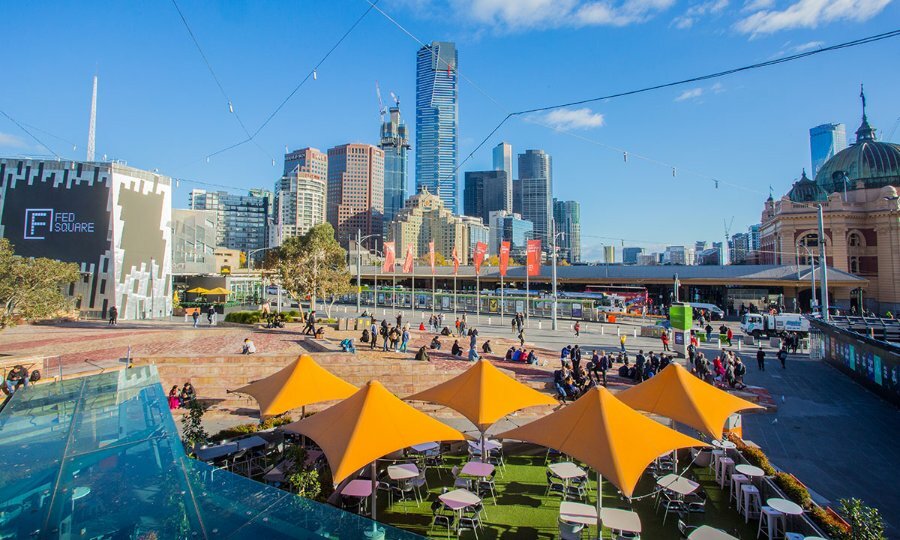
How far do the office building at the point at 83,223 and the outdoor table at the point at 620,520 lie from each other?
131 ft

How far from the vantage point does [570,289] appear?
72688 millimetres

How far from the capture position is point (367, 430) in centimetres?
725

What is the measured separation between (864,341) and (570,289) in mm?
53737

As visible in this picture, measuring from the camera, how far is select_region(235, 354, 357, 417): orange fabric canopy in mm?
10200

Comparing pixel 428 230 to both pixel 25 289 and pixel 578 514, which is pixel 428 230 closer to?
pixel 25 289

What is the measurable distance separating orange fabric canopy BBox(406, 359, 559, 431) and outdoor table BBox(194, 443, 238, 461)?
3976mm

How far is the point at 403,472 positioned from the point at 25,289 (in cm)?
2000

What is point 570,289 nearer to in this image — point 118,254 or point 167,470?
point 118,254

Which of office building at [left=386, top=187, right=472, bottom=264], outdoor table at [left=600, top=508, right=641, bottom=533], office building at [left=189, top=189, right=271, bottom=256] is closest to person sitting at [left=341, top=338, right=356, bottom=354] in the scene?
outdoor table at [left=600, top=508, right=641, bottom=533]

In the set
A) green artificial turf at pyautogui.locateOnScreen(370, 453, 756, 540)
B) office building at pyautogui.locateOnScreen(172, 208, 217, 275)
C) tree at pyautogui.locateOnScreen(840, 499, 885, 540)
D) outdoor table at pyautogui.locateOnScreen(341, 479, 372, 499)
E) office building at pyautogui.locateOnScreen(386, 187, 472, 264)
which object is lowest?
green artificial turf at pyautogui.locateOnScreen(370, 453, 756, 540)

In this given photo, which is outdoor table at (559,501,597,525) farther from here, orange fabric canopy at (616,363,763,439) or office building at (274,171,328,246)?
office building at (274,171,328,246)

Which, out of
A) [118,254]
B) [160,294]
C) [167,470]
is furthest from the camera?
[160,294]

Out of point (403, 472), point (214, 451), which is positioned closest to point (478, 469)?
point (403, 472)

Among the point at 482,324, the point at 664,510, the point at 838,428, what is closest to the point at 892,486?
the point at 838,428
